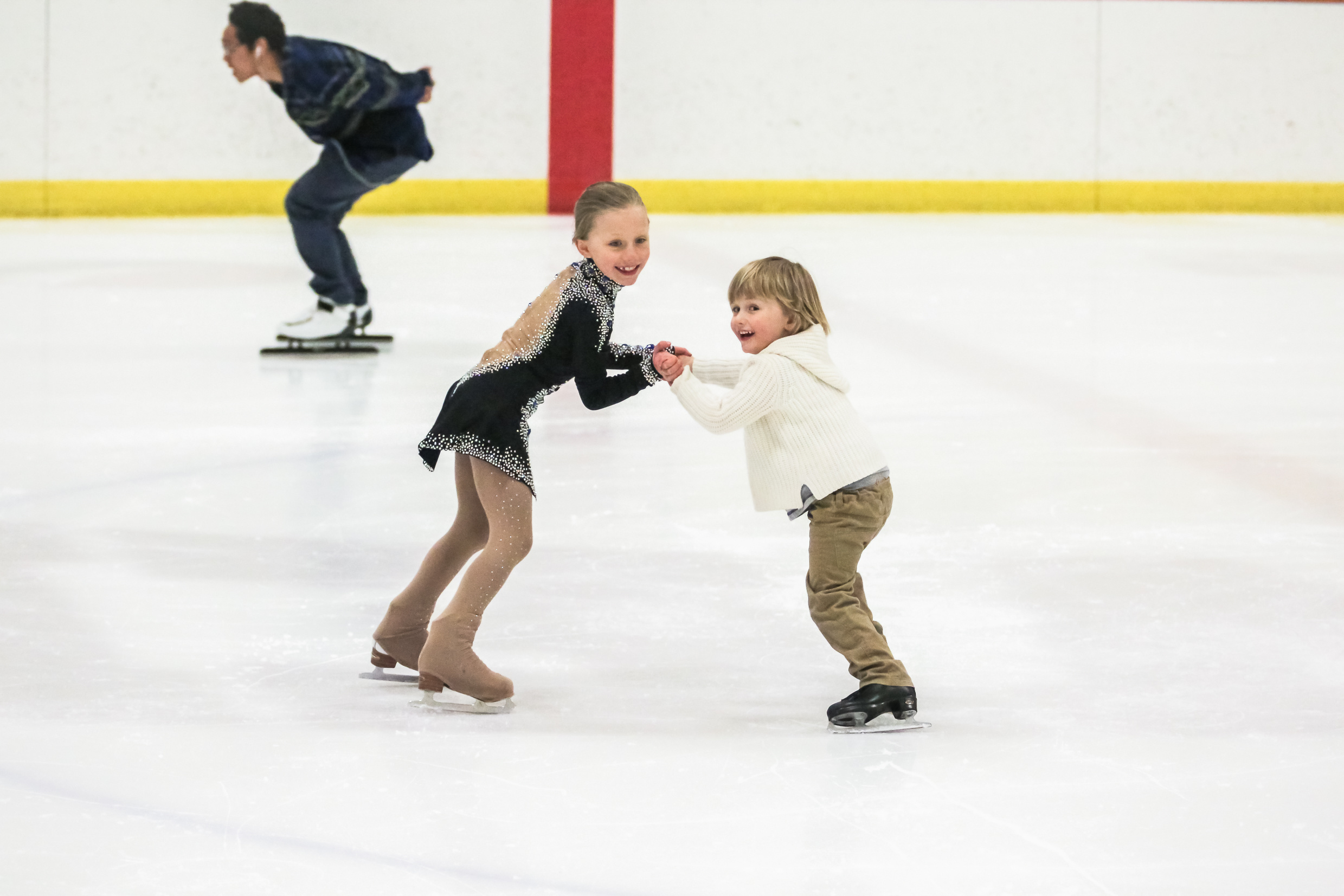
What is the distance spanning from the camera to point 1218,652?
2.72 metres

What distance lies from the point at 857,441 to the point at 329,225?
3.77m

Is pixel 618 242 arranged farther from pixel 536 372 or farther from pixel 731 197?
pixel 731 197

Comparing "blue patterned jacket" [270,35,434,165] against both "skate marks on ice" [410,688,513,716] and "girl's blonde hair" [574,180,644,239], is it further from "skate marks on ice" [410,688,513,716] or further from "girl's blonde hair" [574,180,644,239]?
"skate marks on ice" [410,688,513,716]

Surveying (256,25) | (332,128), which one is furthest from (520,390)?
(332,128)

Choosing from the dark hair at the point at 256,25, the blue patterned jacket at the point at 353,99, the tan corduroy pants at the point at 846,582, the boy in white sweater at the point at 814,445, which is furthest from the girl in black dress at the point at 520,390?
the dark hair at the point at 256,25

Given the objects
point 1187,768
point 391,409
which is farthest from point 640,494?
point 1187,768

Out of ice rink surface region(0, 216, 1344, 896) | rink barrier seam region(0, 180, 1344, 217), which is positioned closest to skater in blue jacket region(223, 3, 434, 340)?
ice rink surface region(0, 216, 1344, 896)

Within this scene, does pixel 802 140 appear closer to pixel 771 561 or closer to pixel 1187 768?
pixel 771 561

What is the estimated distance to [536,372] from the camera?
2.42m

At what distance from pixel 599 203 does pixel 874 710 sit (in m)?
0.79

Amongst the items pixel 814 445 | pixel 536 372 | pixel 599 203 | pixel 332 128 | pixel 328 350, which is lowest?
pixel 814 445

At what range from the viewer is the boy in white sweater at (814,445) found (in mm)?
2361

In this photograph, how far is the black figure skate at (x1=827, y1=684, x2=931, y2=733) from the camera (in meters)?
2.33

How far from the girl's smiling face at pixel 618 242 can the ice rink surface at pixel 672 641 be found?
0.62m
